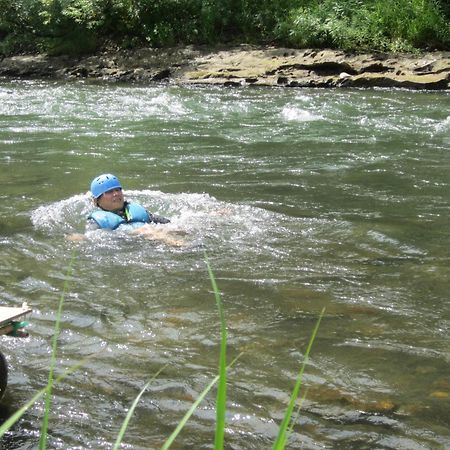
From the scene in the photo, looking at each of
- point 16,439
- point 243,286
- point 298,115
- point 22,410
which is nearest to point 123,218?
point 243,286

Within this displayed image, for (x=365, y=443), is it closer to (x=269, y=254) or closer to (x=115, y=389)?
(x=115, y=389)

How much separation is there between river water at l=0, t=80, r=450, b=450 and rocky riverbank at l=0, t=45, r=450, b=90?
22.3 ft

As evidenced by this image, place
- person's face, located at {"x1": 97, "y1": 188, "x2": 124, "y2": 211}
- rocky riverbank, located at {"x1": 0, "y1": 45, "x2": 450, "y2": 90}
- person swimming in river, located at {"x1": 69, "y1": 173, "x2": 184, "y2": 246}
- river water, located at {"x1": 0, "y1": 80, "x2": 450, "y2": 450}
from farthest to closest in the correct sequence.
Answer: rocky riverbank, located at {"x1": 0, "y1": 45, "x2": 450, "y2": 90}
person's face, located at {"x1": 97, "y1": 188, "x2": 124, "y2": 211}
person swimming in river, located at {"x1": 69, "y1": 173, "x2": 184, "y2": 246}
river water, located at {"x1": 0, "y1": 80, "x2": 450, "y2": 450}

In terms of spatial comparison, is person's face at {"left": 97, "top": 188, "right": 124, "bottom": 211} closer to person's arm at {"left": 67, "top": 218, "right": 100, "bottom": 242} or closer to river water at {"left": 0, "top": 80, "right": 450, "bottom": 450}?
person's arm at {"left": 67, "top": 218, "right": 100, "bottom": 242}

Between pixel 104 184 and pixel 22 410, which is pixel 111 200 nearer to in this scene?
pixel 104 184

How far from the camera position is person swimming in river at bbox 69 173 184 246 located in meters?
7.20

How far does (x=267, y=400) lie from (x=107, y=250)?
10.4 ft

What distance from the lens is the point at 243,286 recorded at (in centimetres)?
575

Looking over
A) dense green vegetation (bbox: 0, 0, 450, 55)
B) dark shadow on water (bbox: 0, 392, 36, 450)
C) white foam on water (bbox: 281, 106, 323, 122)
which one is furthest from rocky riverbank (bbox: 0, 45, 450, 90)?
dark shadow on water (bbox: 0, 392, 36, 450)

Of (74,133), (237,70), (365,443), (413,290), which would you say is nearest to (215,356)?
(365,443)

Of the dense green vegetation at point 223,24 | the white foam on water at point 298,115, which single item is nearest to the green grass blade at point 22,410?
the white foam on water at point 298,115

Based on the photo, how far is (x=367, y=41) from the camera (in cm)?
2122

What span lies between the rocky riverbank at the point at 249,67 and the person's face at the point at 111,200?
12.5 m

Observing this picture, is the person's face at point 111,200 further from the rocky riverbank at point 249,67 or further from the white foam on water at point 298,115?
the rocky riverbank at point 249,67
